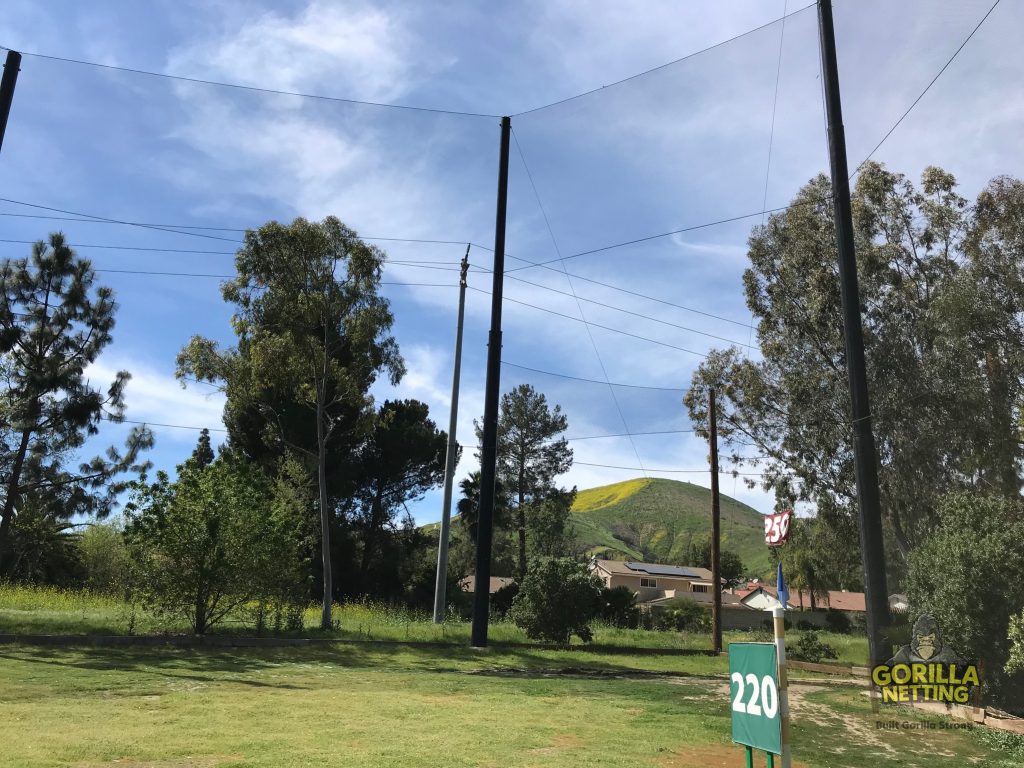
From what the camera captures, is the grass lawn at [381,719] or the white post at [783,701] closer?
the white post at [783,701]

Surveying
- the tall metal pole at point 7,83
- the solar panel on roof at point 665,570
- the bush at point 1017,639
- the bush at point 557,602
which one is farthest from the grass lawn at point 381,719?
the solar panel on roof at point 665,570

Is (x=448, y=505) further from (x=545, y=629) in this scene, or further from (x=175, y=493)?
(x=175, y=493)

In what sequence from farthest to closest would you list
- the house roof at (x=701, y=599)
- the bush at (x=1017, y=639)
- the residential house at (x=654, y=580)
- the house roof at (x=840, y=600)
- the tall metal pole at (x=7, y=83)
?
the house roof at (x=840, y=600) < the residential house at (x=654, y=580) < the house roof at (x=701, y=599) < the tall metal pole at (x=7, y=83) < the bush at (x=1017, y=639)

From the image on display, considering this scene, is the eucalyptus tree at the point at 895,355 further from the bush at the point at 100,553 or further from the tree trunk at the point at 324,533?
the bush at the point at 100,553

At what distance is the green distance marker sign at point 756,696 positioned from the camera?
4.80m

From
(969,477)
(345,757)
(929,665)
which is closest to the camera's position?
(345,757)

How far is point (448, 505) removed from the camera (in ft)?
78.2

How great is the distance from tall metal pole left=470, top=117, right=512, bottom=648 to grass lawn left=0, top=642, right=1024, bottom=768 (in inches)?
144

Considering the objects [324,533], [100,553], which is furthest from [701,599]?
[324,533]

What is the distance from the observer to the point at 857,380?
44.5 ft

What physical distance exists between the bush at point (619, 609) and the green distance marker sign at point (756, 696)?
31.1m

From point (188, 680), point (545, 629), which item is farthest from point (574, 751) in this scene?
point (545, 629)

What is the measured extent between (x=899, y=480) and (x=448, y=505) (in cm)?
1400

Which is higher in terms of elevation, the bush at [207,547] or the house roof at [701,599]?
the bush at [207,547]
